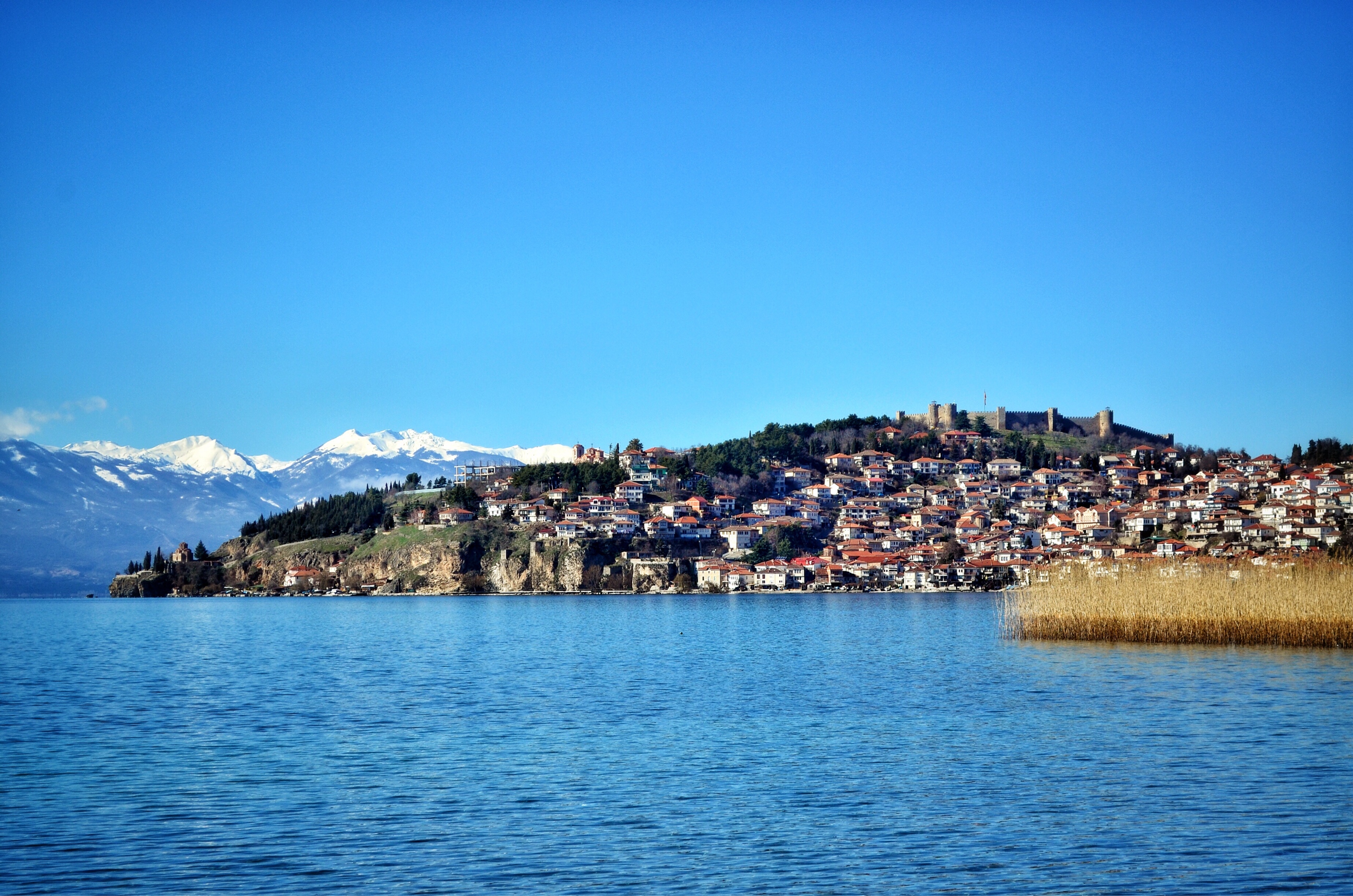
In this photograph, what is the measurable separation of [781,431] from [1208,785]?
162 m

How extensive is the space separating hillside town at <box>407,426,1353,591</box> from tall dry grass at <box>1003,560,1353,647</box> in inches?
1834

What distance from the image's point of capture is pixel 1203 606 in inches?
1441

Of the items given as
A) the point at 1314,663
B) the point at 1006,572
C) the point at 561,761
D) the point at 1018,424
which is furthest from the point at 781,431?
the point at 561,761

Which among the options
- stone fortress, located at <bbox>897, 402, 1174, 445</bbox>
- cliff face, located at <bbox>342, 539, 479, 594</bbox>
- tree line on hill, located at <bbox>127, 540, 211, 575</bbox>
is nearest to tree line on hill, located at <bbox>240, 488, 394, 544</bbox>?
tree line on hill, located at <bbox>127, 540, 211, 575</bbox>

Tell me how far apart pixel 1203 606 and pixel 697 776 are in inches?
907

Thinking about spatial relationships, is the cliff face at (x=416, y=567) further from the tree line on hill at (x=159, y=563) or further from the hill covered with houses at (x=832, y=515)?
the tree line on hill at (x=159, y=563)

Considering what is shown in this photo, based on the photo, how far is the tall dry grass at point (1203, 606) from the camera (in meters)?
35.2

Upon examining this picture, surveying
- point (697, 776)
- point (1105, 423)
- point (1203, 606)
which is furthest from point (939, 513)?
point (697, 776)

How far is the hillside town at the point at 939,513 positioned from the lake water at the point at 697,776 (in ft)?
203

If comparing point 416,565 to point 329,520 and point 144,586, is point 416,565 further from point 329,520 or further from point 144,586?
point 144,586

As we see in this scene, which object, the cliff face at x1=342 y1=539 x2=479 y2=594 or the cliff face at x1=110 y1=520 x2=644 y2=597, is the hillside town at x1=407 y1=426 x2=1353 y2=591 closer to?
the cliff face at x1=110 y1=520 x2=644 y2=597

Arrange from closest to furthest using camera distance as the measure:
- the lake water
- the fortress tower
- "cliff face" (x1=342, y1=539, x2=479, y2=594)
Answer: the lake water < "cliff face" (x1=342, y1=539, x2=479, y2=594) < the fortress tower

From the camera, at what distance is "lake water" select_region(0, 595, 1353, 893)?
13836 mm

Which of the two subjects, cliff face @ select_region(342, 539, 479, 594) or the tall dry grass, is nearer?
the tall dry grass
